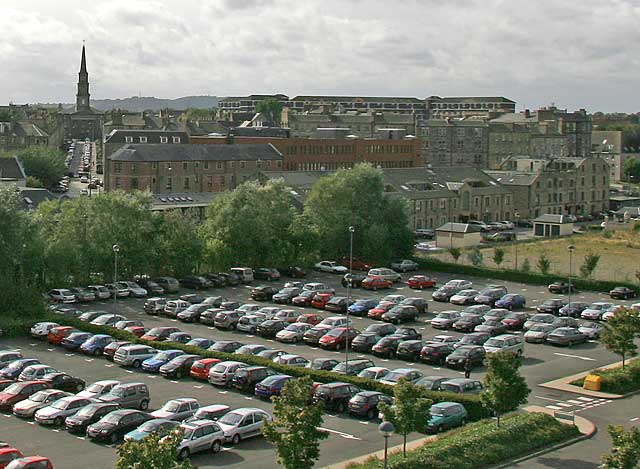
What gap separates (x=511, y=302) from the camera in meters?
53.5

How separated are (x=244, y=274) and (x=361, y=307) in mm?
11396

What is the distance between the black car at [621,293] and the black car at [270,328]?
76.3ft

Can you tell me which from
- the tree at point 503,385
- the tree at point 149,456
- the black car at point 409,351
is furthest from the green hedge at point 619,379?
the tree at point 149,456

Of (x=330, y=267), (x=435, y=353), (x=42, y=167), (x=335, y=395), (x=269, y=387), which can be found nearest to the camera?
(x=335, y=395)

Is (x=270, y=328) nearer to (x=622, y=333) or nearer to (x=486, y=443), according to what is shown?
(x=622, y=333)

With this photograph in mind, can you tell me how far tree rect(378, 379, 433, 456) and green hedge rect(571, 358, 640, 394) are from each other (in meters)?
12.0

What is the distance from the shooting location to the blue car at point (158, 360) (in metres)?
37.4

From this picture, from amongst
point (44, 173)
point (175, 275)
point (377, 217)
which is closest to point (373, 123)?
point (44, 173)

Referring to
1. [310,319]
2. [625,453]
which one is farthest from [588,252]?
[625,453]

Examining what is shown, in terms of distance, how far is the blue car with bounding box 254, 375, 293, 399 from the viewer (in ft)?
110

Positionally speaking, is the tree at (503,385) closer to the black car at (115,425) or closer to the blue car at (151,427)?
the blue car at (151,427)

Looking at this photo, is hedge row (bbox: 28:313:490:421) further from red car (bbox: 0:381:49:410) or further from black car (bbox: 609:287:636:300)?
black car (bbox: 609:287:636:300)

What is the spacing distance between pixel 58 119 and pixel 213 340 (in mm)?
166188

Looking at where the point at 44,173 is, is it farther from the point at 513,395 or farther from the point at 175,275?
the point at 513,395
